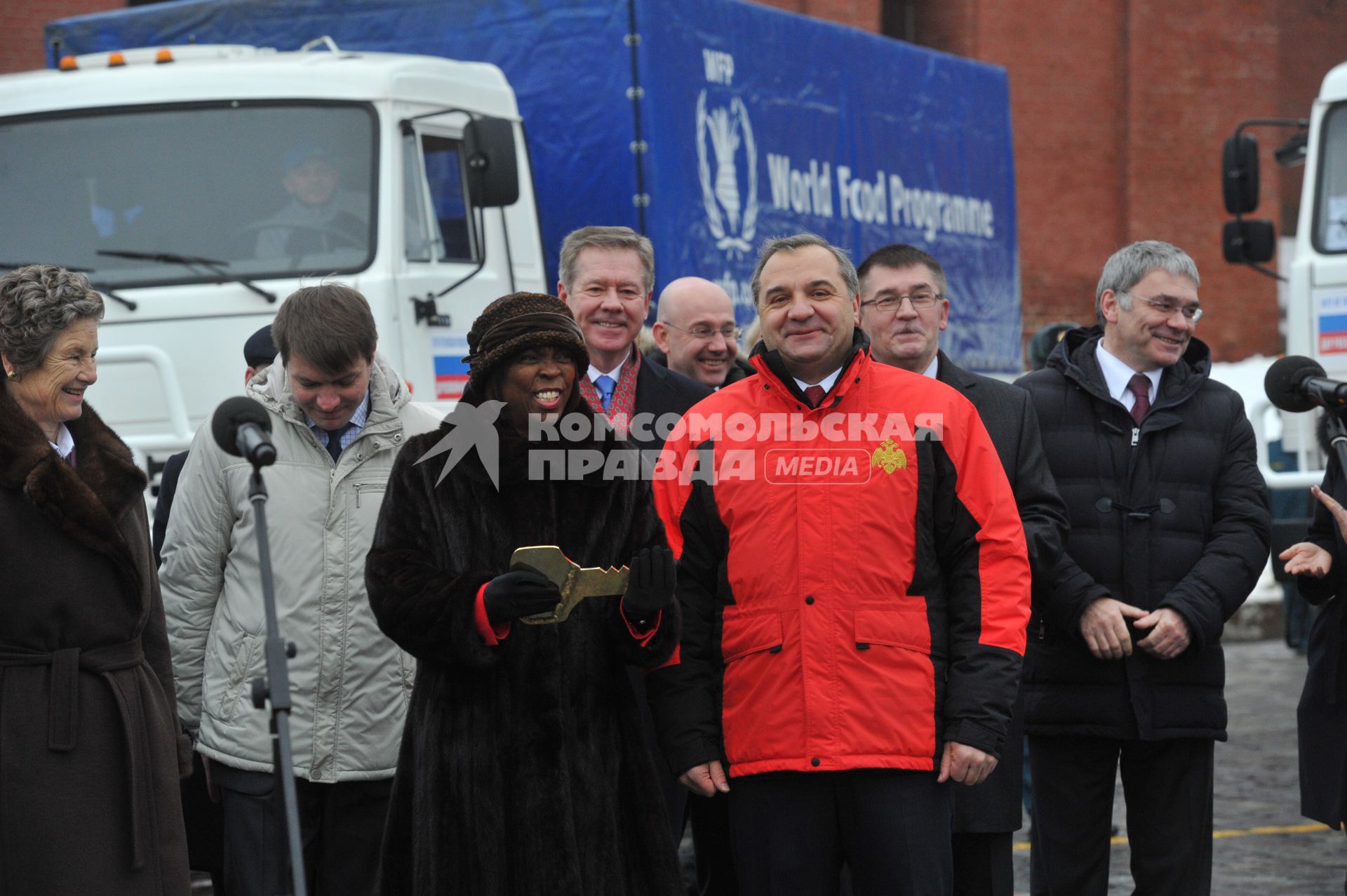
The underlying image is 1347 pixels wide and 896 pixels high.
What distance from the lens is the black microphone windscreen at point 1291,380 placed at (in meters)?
5.28

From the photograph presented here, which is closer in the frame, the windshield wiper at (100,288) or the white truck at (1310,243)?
the windshield wiper at (100,288)

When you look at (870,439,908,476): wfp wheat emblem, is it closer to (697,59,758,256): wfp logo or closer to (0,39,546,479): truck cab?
(0,39,546,479): truck cab

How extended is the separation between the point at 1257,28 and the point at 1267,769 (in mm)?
14628

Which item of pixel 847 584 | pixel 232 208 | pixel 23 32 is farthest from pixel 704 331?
pixel 23 32

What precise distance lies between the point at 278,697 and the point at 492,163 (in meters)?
4.80

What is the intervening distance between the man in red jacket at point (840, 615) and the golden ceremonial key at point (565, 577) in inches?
17.1

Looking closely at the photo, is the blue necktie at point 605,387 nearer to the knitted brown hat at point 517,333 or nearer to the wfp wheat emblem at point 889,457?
the knitted brown hat at point 517,333

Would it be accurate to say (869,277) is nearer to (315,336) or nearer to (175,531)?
(315,336)

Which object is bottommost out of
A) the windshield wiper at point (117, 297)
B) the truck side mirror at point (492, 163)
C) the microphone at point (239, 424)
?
the microphone at point (239, 424)

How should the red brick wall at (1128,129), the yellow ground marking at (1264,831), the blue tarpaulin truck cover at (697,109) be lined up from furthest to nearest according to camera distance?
1. the red brick wall at (1128,129)
2. the blue tarpaulin truck cover at (697,109)
3. the yellow ground marking at (1264,831)

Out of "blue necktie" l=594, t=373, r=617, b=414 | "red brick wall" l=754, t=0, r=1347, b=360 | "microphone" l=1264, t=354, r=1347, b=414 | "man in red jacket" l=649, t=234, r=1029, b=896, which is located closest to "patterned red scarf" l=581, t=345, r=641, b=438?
"blue necktie" l=594, t=373, r=617, b=414

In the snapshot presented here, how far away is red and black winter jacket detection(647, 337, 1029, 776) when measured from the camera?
399 cm

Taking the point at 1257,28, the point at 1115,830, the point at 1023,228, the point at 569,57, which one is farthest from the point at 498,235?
the point at 1257,28

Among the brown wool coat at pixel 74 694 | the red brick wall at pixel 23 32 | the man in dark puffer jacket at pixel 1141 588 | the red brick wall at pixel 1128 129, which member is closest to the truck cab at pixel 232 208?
the man in dark puffer jacket at pixel 1141 588
